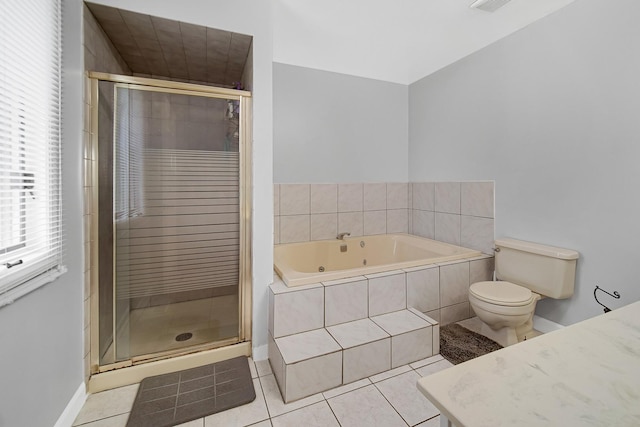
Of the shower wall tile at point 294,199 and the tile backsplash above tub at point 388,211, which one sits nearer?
the tile backsplash above tub at point 388,211

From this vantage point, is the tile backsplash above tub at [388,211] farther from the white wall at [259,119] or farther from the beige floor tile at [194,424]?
the beige floor tile at [194,424]

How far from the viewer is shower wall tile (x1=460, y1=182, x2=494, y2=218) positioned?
248cm

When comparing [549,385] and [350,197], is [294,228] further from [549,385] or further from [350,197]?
[549,385]

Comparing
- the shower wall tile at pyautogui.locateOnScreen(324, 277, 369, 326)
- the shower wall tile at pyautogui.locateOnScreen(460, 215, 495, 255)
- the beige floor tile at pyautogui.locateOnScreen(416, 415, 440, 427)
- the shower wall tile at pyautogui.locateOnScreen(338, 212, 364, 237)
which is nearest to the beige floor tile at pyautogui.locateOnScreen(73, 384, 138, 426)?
the shower wall tile at pyautogui.locateOnScreen(324, 277, 369, 326)

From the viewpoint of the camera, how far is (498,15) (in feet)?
6.70

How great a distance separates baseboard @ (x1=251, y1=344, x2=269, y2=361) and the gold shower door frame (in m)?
0.06

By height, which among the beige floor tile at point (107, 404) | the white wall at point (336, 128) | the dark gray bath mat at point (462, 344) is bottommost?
the beige floor tile at point (107, 404)

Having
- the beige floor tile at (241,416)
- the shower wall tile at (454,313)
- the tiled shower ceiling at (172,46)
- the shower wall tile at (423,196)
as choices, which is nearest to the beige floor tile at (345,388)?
the beige floor tile at (241,416)

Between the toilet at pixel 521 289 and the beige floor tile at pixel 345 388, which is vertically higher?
the toilet at pixel 521 289

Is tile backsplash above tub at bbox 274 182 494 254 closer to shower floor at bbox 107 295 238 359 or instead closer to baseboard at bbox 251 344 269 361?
shower floor at bbox 107 295 238 359

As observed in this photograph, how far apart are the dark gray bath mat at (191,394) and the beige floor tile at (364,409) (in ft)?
1.60

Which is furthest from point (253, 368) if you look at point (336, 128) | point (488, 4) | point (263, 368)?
point (488, 4)

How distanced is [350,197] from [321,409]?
2.05 meters

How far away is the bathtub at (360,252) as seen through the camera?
2.67m
